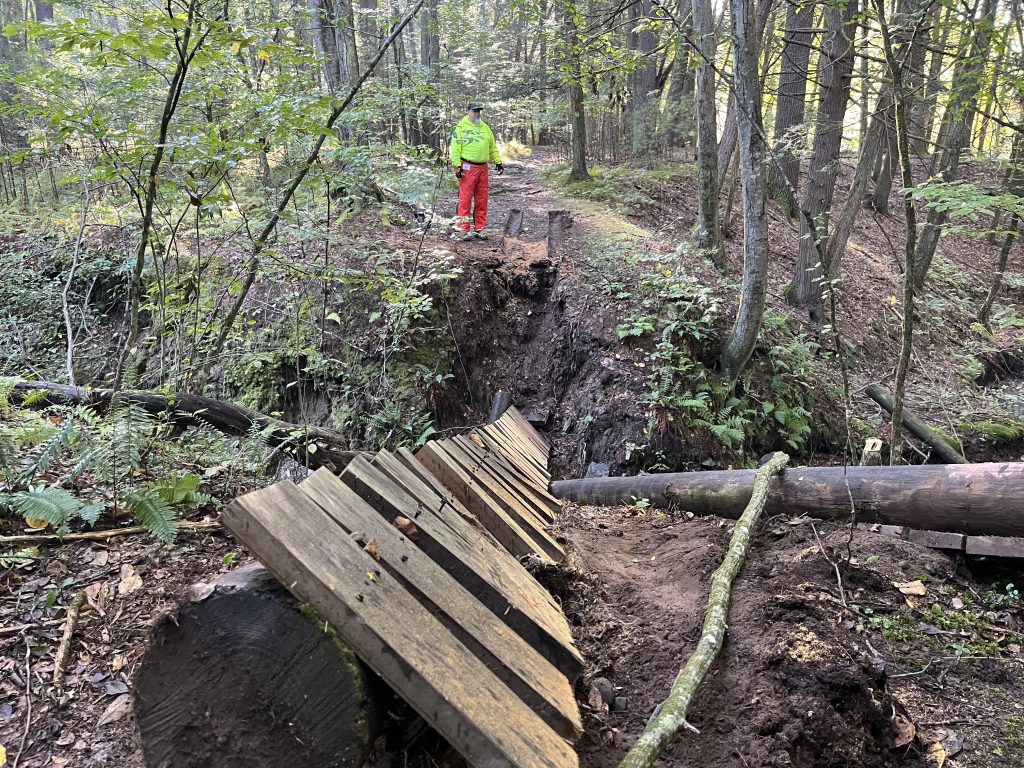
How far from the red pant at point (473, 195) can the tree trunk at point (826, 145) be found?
5.43m

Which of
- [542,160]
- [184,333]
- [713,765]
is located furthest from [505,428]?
[542,160]

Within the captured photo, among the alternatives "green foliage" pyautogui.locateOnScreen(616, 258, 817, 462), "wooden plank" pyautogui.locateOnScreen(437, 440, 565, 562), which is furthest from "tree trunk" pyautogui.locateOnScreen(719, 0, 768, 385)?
"wooden plank" pyautogui.locateOnScreen(437, 440, 565, 562)

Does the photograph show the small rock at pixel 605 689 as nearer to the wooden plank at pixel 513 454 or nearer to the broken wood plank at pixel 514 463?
the broken wood plank at pixel 514 463

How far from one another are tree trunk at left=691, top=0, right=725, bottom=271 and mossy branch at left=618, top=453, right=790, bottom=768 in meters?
7.42

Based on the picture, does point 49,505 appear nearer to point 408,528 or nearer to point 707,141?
point 408,528

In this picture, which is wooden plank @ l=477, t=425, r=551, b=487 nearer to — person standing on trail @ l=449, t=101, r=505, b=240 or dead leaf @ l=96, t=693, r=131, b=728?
dead leaf @ l=96, t=693, r=131, b=728

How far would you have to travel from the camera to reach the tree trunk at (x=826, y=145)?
9789 millimetres

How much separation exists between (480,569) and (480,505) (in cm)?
96

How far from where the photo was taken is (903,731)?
89.9 inches

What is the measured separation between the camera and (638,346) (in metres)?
8.10

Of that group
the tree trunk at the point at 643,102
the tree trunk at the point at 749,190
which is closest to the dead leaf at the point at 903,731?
the tree trunk at the point at 749,190

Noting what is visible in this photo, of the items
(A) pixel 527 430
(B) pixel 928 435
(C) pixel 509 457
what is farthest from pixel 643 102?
(C) pixel 509 457

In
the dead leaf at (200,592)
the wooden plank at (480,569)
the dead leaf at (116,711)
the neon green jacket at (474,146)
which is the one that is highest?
the neon green jacket at (474,146)

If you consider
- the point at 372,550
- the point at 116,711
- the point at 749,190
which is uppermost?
the point at 749,190
